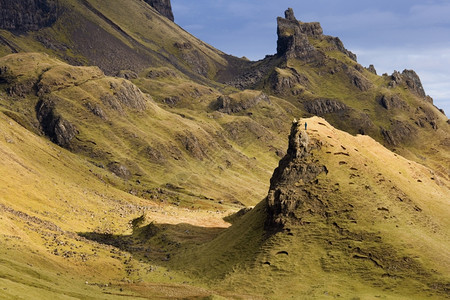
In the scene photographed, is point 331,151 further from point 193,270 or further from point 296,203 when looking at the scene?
point 193,270

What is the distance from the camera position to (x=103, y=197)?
627ft

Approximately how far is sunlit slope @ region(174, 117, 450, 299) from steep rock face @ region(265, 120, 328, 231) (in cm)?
22

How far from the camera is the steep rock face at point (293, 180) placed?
94875 mm

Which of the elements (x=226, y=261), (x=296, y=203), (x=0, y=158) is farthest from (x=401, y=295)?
(x=0, y=158)

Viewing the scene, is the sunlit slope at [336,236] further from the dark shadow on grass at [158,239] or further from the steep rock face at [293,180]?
the dark shadow on grass at [158,239]

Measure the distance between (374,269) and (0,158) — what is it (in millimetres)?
129845

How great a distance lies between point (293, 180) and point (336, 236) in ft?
57.0

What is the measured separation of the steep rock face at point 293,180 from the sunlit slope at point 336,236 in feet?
0.72

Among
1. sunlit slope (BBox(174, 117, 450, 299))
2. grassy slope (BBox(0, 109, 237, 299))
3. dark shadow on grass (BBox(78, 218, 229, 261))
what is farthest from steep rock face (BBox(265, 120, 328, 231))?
dark shadow on grass (BBox(78, 218, 229, 261))

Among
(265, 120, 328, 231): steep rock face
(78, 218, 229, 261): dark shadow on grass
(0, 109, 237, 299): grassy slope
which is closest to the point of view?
(0, 109, 237, 299): grassy slope

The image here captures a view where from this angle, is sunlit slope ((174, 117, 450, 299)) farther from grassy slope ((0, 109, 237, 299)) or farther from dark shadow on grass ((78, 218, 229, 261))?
grassy slope ((0, 109, 237, 299))

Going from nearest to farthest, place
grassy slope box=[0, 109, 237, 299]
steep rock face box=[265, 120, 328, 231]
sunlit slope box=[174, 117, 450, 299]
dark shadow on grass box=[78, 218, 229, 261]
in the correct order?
grassy slope box=[0, 109, 237, 299], sunlit slope box=[174, 117, 450, 299], steep rock face box=[265, 120, 328, 231], dark shadow on grass box=[78, 218, 229, 261]

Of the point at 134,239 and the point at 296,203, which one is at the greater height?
the point at 296,203

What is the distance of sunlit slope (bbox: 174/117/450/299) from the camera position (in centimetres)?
7738
